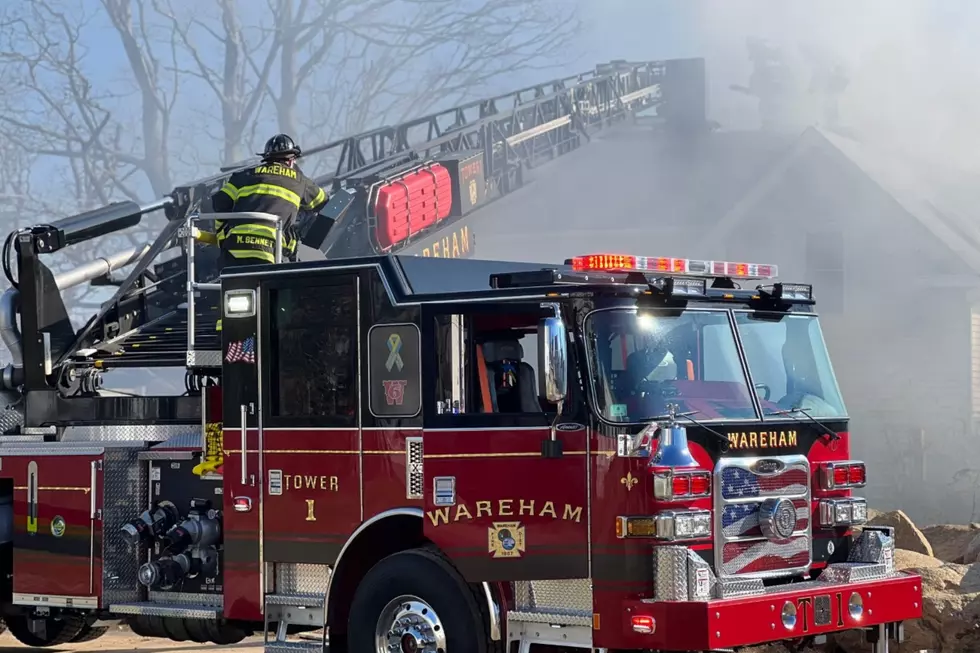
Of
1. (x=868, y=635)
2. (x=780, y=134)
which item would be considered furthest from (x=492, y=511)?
(x=780, y=134)

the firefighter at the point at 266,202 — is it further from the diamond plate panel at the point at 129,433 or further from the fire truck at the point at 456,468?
the diamond plate panel at the point at 129,433

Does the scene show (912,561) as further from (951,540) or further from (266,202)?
(266,202)

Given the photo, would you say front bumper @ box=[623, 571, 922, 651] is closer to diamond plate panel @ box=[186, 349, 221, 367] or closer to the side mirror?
the side mirror

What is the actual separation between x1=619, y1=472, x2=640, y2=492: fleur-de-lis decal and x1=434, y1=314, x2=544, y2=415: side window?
2.14ft

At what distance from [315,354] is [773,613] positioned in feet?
8.30

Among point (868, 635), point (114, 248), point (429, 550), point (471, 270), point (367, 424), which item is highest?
point (114, 248)

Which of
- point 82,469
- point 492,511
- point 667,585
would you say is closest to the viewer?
point 667,585

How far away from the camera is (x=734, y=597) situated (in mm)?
6355

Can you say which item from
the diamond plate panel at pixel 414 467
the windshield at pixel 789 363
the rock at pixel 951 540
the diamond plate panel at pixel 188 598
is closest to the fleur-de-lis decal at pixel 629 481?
the windshield at pixel 789 363

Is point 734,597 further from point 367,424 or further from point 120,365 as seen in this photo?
point 120,365

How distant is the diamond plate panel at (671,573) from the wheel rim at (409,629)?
3.57 ft

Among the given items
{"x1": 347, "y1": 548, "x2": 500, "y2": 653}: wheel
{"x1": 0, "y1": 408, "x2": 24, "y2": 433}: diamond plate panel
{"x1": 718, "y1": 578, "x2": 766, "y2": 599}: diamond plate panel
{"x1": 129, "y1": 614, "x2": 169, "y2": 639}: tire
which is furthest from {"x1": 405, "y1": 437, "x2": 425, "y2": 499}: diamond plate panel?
{"x1": 0, "y1": 408, "x2": 24, "y2": 433}: diamond plate panel

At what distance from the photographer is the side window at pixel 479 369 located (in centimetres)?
678

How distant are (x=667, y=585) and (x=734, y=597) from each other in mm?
344
